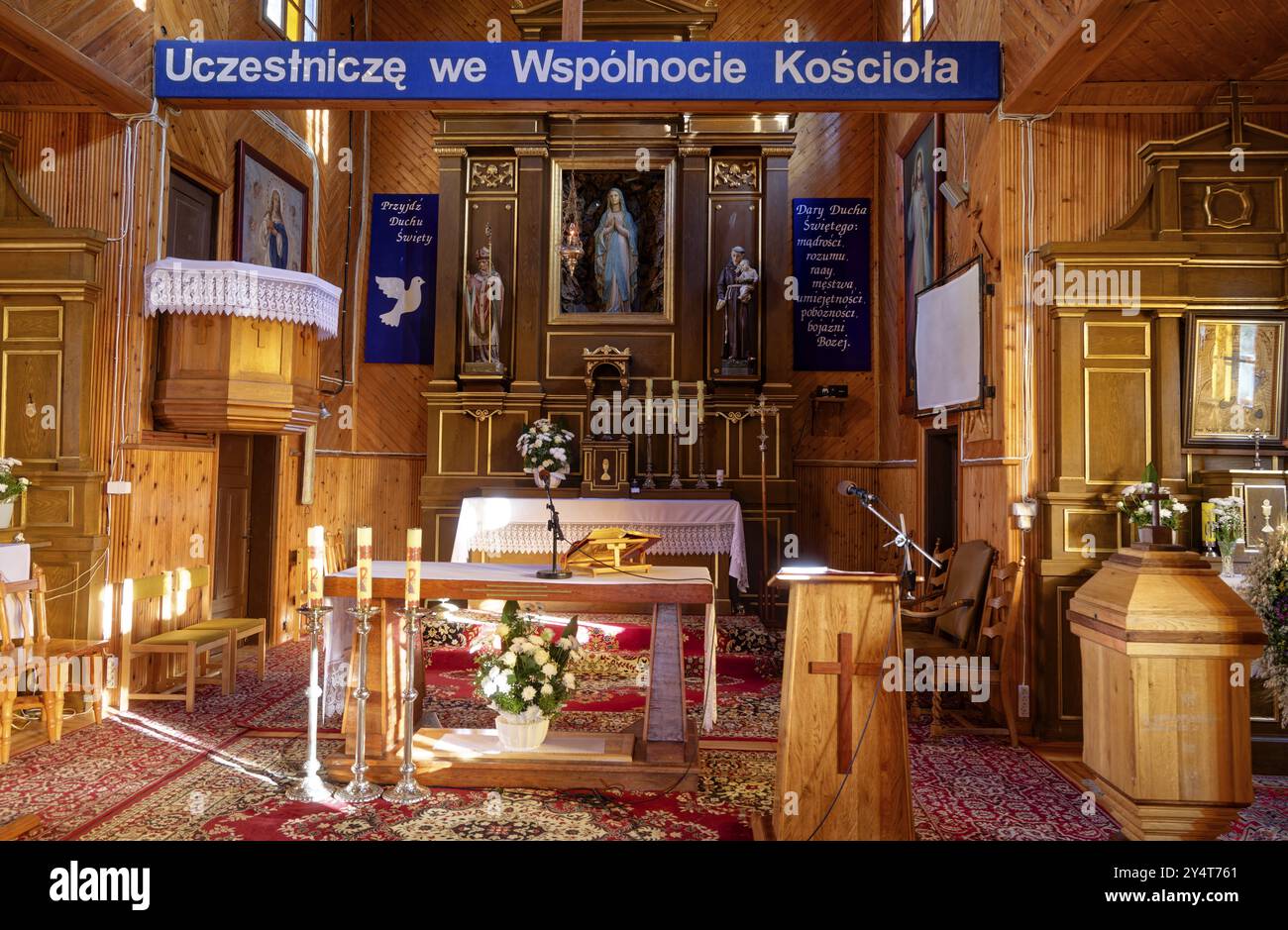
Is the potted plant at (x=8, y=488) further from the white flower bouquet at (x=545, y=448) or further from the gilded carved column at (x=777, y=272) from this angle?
the gilded carved column at (x=777, y=272)

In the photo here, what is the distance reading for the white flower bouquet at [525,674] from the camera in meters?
4.07

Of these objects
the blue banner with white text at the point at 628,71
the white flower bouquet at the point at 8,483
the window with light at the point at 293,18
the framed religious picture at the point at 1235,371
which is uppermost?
the window with light at the point at 293,18

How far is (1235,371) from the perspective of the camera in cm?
518

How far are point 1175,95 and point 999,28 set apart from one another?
3.88 ft

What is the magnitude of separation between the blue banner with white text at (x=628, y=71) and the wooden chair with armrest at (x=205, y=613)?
11.2 ft

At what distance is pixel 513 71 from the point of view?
5527 mm

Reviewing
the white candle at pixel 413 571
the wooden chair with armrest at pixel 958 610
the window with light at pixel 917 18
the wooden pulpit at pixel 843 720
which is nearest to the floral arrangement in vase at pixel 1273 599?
the wooden chair with armrest at pixel 958 610

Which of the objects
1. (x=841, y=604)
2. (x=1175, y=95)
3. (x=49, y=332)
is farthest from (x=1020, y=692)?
(x=49, y=332)

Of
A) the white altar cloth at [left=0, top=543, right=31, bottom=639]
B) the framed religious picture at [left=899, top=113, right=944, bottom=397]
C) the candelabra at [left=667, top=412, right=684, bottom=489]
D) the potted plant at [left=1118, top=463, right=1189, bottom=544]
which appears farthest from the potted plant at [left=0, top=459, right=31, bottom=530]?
the framed religious picture at [left=899, top=113, right=944, bottom=397]

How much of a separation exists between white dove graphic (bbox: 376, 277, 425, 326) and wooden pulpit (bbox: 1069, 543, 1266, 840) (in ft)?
28.9

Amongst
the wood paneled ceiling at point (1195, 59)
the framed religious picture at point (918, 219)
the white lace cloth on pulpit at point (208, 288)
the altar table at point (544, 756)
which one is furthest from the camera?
the framed religious picture at point (918, 219)

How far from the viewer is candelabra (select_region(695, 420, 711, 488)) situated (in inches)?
349

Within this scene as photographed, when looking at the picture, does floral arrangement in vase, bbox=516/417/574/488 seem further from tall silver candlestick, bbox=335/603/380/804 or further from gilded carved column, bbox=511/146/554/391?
tall silver candlestick, bbox=335/603/380/804

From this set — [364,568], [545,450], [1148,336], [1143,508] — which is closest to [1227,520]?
[1143,508]
